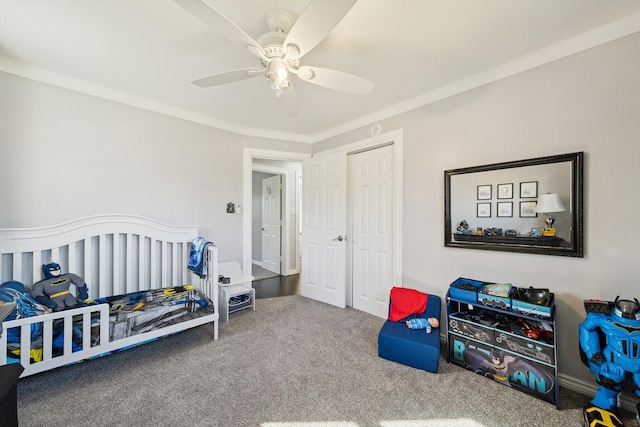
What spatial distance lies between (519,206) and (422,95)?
1366 millimetres

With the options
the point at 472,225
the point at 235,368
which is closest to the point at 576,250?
the point at 472,225

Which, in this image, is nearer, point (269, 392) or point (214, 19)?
point (214, 19)

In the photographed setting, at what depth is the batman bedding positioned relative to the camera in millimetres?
1604

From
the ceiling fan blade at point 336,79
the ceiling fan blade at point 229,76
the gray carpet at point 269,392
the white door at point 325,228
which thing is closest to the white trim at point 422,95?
the white door at point 325,228

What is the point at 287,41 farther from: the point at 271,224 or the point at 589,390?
the point at 271,224

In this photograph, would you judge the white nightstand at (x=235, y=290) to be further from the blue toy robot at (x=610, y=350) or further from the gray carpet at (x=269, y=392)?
the blue toy robot at (x=610, y=350)

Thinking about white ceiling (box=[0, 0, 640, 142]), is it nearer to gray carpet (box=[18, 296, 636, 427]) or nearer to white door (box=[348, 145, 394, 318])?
white door (box=[348, 145, 394, 318])

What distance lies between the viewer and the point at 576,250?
172cm

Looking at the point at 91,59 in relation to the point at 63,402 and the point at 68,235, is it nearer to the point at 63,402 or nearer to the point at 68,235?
the point at 68,235

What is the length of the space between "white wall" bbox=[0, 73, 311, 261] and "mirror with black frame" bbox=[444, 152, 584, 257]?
2.68 meters

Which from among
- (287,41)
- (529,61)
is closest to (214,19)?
(287,41)

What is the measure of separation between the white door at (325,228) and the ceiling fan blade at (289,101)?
134 cm

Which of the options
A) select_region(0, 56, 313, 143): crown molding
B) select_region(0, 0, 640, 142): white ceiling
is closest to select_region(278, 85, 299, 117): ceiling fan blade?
select_region(0, 0, 640, 142): white ceiling

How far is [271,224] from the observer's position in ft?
17.4
